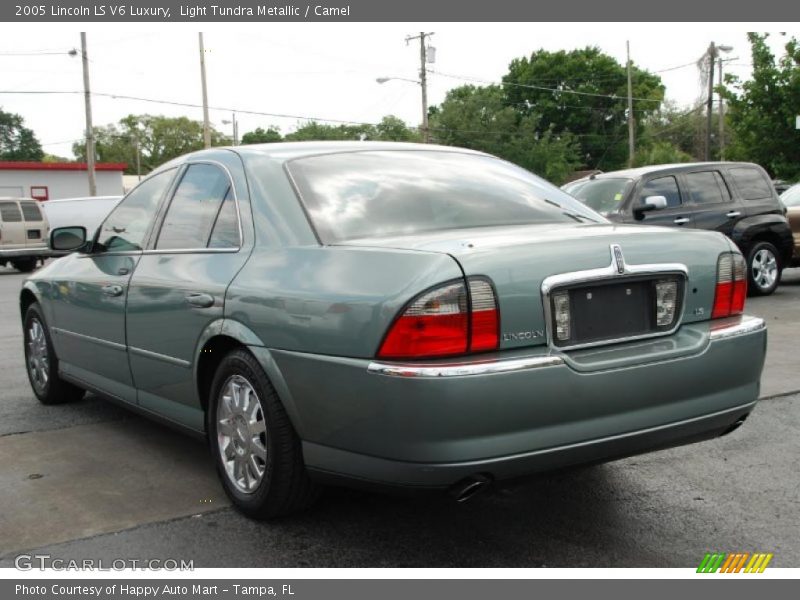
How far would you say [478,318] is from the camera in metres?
2.86

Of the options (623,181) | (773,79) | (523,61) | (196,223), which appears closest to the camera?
(196,223)

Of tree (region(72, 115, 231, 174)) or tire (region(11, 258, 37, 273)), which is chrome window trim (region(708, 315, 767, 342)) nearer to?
tire (region(11, 258, 37, 273))

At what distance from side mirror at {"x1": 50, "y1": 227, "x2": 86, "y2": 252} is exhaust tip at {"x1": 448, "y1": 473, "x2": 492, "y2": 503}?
11.1 ft

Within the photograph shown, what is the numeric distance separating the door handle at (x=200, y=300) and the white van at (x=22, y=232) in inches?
749

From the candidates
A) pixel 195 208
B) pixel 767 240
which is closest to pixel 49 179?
pixel 767 240

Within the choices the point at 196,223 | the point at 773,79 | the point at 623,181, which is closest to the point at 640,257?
the point at 196,223

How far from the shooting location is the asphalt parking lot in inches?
129

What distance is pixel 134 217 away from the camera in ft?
15.9

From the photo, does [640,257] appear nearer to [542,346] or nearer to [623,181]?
[542,346]

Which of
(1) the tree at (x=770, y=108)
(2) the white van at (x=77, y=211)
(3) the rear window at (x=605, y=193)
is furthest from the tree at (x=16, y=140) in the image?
(3) the rear window at (x=605, y=193)

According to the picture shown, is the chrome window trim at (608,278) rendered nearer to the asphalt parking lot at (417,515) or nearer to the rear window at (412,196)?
the asphalt parking lot at (417,515)

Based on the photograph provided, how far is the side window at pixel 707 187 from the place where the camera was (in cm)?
1120

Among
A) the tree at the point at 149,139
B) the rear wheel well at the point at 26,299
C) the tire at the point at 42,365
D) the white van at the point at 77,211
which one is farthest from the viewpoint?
the tree at the point at 149,139
